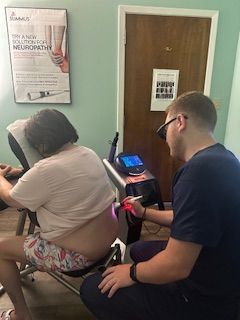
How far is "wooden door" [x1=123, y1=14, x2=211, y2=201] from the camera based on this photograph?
7.91ft

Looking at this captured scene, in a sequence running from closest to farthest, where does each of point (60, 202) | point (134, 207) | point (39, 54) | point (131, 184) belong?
1. point (60, 202)
2. point (134, 207)
3. point (131, 184)
4. point (39, 54)

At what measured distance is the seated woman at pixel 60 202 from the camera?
3.59 ft

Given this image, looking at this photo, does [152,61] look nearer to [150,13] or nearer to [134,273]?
[150,13]

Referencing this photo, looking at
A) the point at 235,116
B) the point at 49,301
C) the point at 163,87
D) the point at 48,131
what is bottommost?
the point at 49,301

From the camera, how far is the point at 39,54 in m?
2.41

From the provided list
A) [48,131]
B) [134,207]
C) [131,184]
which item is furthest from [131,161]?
[48,131]

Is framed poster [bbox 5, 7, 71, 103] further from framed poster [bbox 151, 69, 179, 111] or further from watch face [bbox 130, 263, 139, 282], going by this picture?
watch face [bbox 130, 263, 139, 282]

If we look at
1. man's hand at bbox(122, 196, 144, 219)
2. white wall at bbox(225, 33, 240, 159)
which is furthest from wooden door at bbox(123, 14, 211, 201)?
man's hand at bbox(122, 196, 144, 219)

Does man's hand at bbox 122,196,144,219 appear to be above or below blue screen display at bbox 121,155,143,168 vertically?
below

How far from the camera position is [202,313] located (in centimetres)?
92

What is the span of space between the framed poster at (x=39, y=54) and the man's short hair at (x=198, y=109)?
1782 mm

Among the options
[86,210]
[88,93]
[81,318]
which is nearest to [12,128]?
[86,210]

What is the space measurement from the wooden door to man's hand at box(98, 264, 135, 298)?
A: 183 cm

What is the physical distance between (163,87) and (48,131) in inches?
66.4
